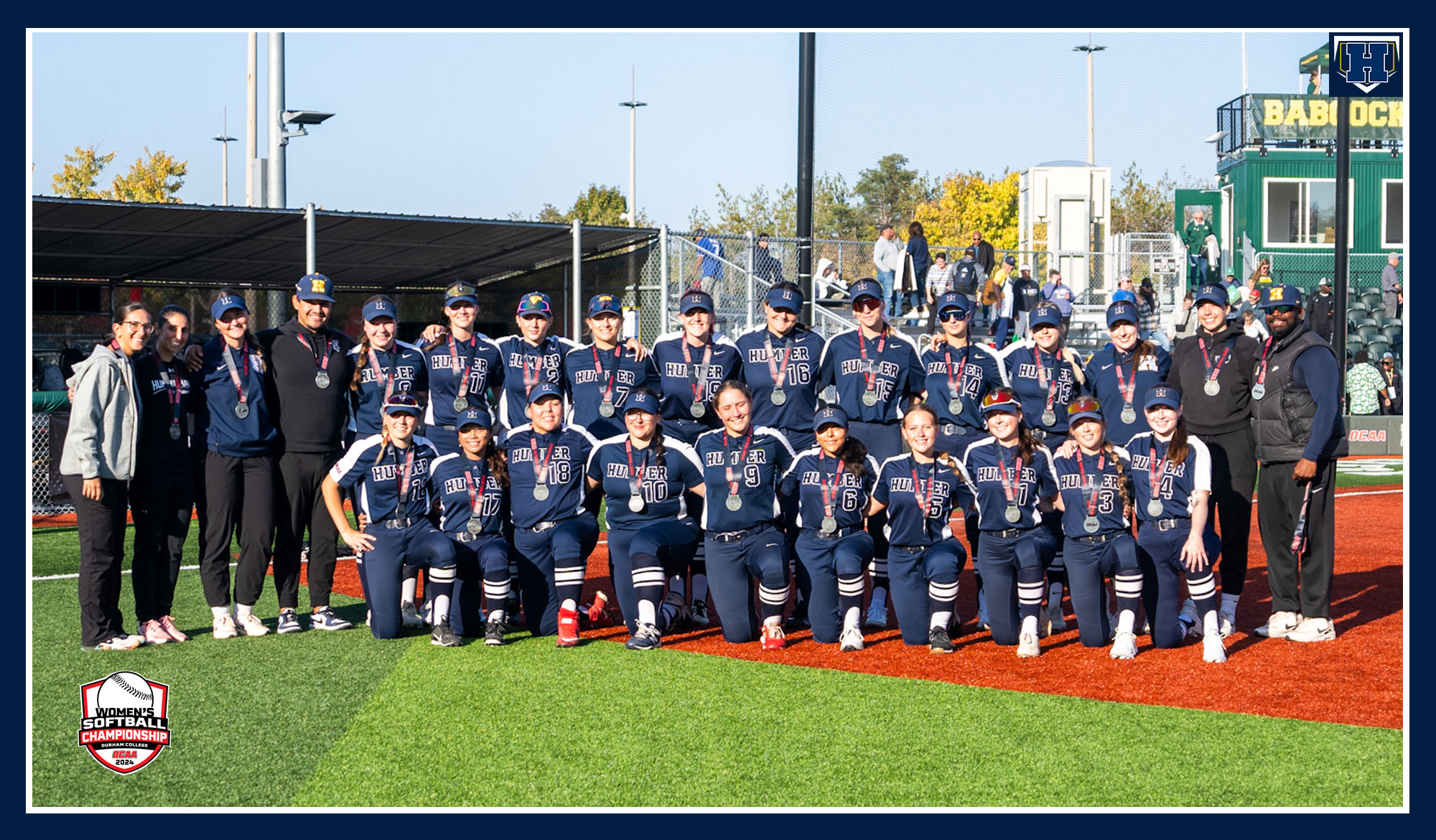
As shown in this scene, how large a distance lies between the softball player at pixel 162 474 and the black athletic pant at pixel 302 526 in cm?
51

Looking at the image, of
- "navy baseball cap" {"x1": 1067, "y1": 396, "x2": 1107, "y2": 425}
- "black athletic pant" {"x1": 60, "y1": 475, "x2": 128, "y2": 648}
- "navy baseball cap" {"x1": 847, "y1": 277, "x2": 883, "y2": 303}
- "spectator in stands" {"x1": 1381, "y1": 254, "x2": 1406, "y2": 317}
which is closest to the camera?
"black athletic pant" {"x1": 60, "y1": 475, "x2": 128, "y2": 648}

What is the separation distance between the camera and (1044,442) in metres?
8.10

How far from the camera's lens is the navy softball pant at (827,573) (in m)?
7.34

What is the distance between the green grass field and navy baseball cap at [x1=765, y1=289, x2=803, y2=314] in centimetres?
222

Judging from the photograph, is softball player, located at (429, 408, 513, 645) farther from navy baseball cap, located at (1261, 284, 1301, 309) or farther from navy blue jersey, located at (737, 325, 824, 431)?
navy baseball cap, located at (1261, 284, 1301, 309)

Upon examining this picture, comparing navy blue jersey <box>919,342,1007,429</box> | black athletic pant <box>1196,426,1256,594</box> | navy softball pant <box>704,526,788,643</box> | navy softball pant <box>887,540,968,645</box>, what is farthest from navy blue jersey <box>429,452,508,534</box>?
black athletic pant <box>1196,426,1256,594</box>

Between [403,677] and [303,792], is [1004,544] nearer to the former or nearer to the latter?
[403,677]

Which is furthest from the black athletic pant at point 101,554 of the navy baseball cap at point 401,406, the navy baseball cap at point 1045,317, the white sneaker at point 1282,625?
the white sneaker at point 1282,625

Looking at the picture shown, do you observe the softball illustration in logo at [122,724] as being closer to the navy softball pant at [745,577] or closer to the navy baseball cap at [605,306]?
the navy softball pant at [745,577]

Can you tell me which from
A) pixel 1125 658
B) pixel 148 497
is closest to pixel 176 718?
pixel 148 497

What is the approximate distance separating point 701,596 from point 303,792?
348 centimetres

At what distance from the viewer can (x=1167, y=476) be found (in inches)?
281

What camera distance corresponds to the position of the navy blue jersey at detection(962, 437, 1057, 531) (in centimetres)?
721

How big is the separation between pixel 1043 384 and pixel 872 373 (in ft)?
3.46
